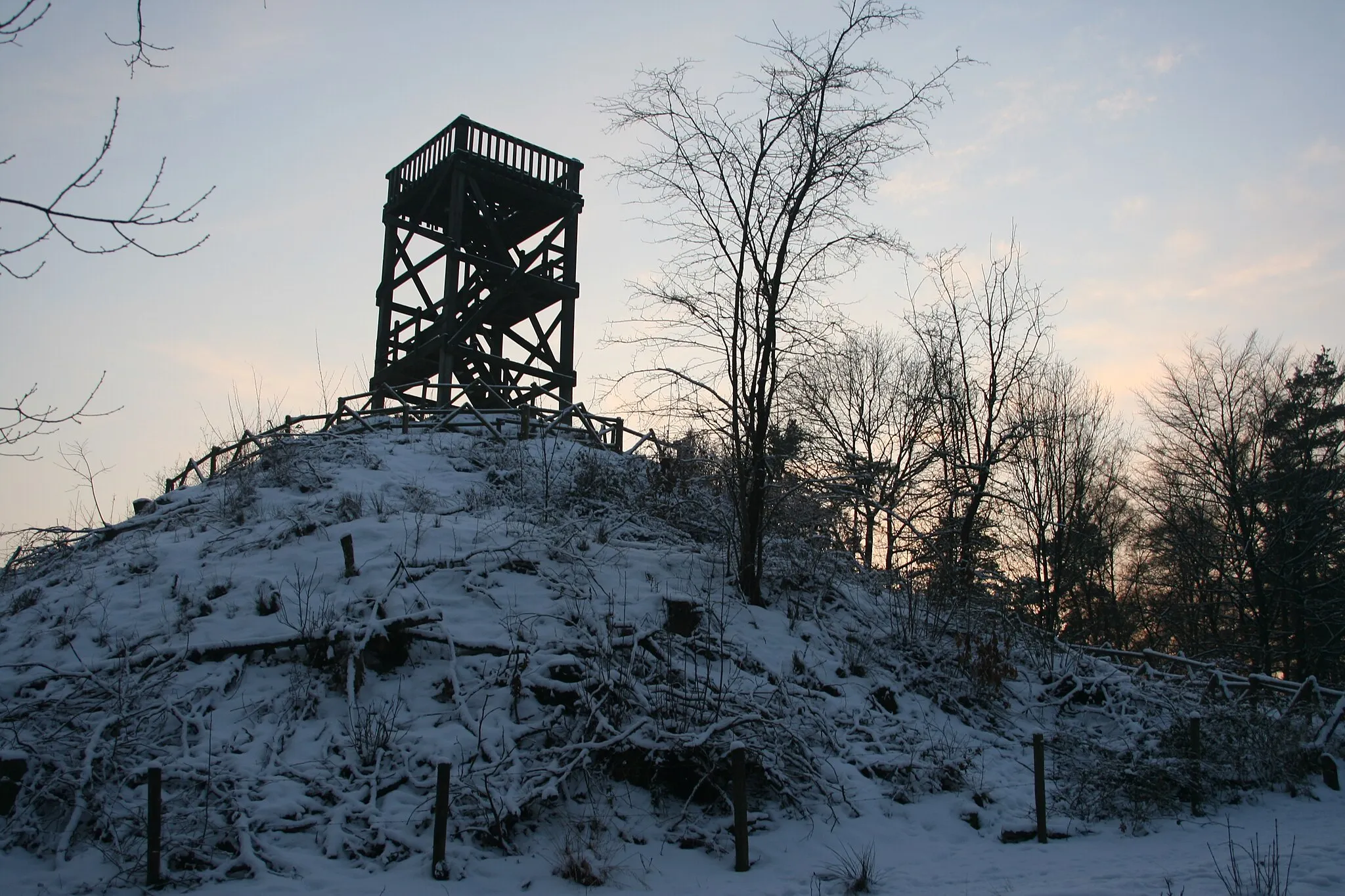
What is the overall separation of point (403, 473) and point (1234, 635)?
69.4 ft

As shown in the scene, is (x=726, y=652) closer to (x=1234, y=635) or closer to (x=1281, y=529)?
(x=1281, y=529)

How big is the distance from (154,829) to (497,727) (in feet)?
8.28

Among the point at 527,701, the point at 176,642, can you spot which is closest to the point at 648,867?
the point at 527,701

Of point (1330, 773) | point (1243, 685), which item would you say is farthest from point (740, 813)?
point (1243, 685)

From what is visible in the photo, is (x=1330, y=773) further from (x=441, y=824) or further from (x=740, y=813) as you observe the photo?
(x=441, y=824)

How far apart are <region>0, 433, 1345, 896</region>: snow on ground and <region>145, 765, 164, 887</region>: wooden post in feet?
0.47

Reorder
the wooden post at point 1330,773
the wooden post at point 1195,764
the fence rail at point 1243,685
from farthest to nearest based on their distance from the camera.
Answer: the fence rail at point 1243,685
the wooden post at point 1330,773
the wooden post at point 1195,764

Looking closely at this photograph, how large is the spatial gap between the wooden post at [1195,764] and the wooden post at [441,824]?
24.2 feet

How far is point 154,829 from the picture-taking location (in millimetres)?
→ 5336

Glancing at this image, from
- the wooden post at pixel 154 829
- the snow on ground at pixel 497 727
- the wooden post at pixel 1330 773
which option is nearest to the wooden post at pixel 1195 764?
the snow on ground at pixel 497 727

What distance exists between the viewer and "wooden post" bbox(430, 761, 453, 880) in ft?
18.5

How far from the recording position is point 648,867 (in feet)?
20.0

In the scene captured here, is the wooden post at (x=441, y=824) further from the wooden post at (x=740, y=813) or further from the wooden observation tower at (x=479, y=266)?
the wooden observation tower at (x=479, y=266)

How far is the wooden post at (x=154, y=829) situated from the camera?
5277mm
